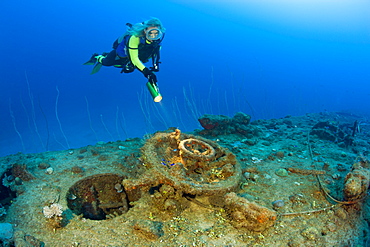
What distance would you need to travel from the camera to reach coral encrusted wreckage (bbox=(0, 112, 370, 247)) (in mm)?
3836

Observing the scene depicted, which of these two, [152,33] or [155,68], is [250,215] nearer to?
[155,68]

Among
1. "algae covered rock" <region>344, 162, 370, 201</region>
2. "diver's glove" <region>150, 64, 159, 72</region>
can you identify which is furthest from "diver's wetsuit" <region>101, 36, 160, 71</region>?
"algae covered rock" <region>344, 162, 370, 201</region>

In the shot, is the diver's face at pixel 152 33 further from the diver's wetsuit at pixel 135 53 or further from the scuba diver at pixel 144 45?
the diver's wetsuit at pixel 135 53

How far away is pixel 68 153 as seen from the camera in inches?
281

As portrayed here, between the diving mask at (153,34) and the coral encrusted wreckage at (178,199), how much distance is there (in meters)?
3.09

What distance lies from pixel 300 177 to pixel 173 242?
4709 millimetres

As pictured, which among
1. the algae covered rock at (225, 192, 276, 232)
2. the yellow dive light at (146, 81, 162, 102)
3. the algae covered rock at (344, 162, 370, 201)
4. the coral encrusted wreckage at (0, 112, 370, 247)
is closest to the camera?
the coral encrusted wreckage at (0, 112, 370, 247)

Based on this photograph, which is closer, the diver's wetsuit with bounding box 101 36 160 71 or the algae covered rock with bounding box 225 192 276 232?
the algae covered rock with bounding box 225 192 276 232

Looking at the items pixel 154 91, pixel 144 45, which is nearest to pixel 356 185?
pixel 154 91

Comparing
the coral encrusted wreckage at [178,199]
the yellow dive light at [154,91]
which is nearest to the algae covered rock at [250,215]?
the coral encrusted wreckage at [178,199]

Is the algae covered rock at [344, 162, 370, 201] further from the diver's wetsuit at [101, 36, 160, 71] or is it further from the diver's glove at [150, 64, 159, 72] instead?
the diver's glove at [150, 64, 159, 72]

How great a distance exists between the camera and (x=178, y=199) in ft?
14.9

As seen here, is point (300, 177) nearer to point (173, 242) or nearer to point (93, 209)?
point (173, 242)

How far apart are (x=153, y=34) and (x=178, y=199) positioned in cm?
489
